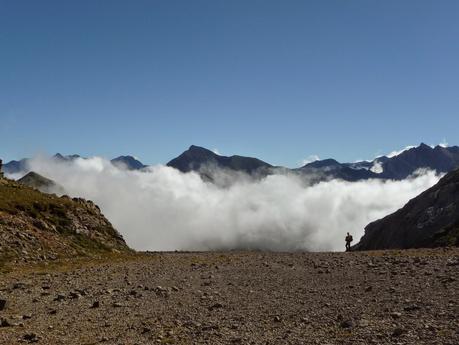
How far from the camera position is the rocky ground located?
17844mm

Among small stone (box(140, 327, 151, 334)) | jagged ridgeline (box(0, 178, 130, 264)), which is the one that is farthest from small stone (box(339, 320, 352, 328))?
jagged ridgeline (box(0, 178, 130, 264))

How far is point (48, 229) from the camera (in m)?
54.3

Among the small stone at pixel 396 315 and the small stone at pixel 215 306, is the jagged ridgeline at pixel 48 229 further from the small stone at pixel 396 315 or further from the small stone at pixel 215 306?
the small stone at pixel 396 315

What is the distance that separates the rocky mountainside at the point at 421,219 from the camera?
445 ft

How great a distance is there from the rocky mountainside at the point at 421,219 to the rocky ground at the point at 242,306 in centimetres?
9754

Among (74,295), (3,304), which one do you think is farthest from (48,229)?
(3,304)

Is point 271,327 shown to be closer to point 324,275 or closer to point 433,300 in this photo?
point 433,300

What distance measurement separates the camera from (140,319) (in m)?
21.6

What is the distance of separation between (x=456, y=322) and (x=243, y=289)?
13295mm

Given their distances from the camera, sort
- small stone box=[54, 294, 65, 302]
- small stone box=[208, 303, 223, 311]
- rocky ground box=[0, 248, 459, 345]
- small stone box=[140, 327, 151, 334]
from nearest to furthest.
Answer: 1. rocky ground box=[0, 248, 459, 345]
2. small stone box=[140, 327, 151, 334]
3. small stone box=[208, 303, 223, 311]
4. small stone box=[54, 294, 65, 302]

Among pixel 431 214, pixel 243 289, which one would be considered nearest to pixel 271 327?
pixel 243 289

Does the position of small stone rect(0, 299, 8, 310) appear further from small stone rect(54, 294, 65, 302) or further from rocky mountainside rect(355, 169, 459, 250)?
rocky mountainside rect(355, 169, 459, 250)

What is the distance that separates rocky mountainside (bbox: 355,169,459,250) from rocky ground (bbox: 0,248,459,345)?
320 feet

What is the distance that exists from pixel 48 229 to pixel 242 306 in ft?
121
